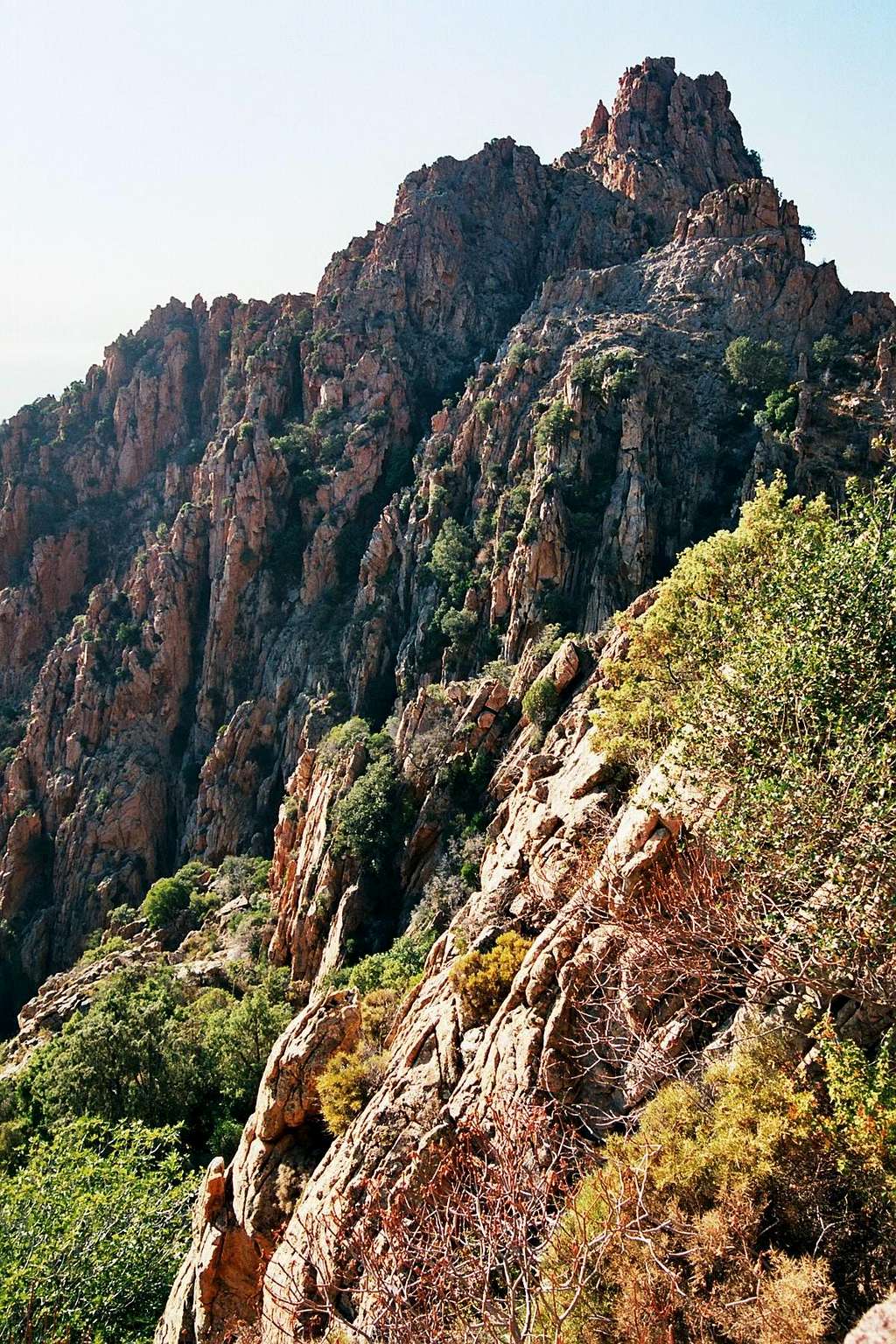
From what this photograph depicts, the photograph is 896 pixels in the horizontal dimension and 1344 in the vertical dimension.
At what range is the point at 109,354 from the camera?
96062 mm

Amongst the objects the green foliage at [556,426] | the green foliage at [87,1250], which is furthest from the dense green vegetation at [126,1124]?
the green foliage at [556,426]

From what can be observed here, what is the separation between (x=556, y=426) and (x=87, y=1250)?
4948cm

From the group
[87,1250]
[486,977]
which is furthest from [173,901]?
[486,977]

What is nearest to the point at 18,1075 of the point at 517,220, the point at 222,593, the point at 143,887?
the point at 143,887

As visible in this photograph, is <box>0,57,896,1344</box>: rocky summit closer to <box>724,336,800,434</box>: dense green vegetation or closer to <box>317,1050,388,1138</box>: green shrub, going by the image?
<box>317,1050,388,1138</box>: green shrub

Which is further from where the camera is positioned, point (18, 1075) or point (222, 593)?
point (222, 593)

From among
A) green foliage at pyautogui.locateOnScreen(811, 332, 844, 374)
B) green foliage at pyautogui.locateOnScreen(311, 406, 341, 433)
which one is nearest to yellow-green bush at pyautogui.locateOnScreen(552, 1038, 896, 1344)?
green foliage at pyautogui.locateOnScreen(811, 332, 844, 374)

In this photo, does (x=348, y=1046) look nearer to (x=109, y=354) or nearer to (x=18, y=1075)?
(x=18, y=1075)

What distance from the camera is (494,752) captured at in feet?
121

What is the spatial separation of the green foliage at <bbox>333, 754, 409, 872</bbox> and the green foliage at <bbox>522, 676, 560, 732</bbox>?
10.5m

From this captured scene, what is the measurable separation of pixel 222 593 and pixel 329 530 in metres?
12.7

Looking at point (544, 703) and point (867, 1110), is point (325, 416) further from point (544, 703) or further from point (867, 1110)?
point (867, 1110)

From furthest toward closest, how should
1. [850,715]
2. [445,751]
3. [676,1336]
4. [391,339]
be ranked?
1. [391,339]
2. [445,751]
3. [850,715]
4. [676,1336]

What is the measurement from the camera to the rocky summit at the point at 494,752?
10305mm
